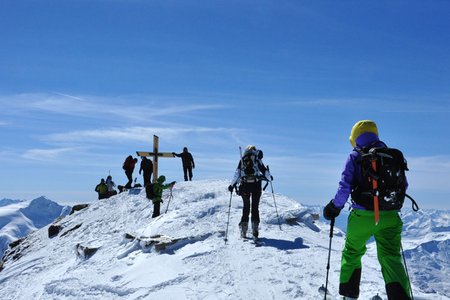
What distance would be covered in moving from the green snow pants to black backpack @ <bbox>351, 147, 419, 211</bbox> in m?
0.18

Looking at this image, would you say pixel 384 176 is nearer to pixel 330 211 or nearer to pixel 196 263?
pixel 330 211

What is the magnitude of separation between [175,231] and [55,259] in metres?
6.21

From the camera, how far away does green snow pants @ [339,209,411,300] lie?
6414mm

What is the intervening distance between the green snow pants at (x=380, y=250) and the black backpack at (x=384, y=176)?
18 centimetres

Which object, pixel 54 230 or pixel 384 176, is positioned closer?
pixel 384 176

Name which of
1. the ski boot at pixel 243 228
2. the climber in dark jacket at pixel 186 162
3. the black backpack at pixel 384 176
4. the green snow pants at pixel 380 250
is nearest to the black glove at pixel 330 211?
the green snow pants at pixel 380 250

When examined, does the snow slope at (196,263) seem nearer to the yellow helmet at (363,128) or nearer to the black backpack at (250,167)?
the black backpack at (250,167)

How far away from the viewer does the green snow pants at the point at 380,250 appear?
6414 mm

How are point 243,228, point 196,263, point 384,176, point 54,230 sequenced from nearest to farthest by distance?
point 384,176
point 196,263
point 243,228
point 54,230

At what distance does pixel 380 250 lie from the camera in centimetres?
663

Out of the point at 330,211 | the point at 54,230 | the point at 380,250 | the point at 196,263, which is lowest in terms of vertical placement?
the point at 54,230

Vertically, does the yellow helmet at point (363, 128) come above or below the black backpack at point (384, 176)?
above

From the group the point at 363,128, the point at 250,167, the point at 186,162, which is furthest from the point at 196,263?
the point at 186,162

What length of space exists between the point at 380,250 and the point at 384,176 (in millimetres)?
1119
